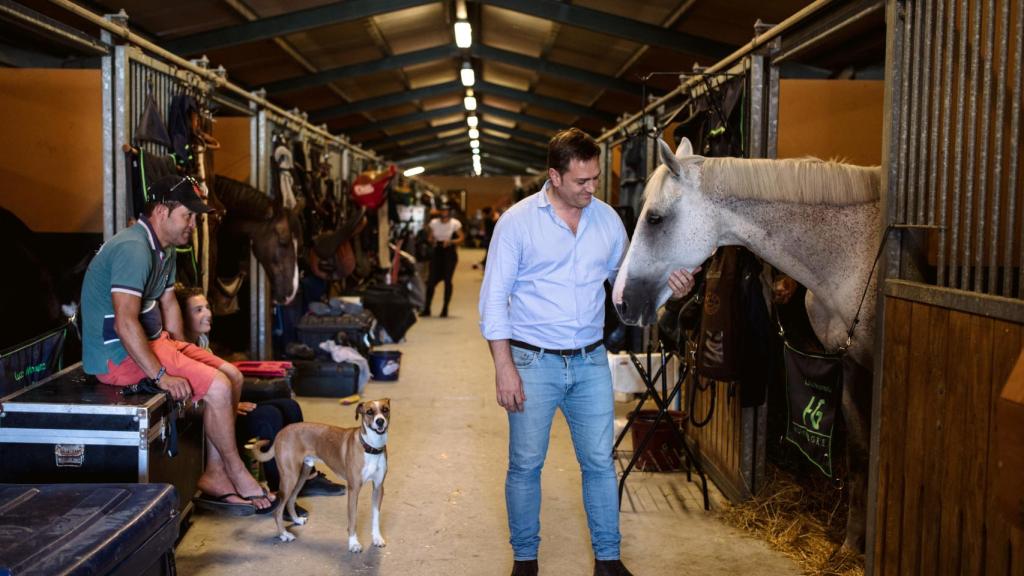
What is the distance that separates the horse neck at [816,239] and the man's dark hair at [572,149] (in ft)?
2.21

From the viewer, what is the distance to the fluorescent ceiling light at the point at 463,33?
32.5 feet

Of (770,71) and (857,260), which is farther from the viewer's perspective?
(770,71)

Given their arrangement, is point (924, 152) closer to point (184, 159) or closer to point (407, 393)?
point (184, 159)

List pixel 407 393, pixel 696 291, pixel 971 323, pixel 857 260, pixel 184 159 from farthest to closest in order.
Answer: pixel 407 393 < pixel 184 159 < pixel 696 291 < pixel 857 260 < pixel 971 323

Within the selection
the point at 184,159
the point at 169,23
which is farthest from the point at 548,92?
the point at 184,159

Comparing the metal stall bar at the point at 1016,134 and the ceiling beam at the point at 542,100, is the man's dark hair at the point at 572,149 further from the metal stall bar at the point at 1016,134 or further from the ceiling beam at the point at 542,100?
the ceiling beam at the point at 542,100

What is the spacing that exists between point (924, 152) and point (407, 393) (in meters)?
4.62

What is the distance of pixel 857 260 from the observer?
2.98 m

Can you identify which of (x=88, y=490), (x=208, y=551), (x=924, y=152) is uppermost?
(x=924, y=152)

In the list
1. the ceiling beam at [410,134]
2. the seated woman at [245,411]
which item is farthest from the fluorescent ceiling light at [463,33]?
the ceiling beam at [410,134]

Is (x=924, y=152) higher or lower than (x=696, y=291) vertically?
higher

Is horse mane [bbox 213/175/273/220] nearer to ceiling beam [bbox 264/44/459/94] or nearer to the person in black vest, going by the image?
the person in black vest

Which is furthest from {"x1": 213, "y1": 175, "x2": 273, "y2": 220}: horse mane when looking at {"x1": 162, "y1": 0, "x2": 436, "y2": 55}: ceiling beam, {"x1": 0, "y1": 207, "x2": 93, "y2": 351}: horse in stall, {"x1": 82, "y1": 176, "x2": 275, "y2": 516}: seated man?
{"x1": 162, "y1": 0, "x2": 436, "y2": 55}: ceiling beam

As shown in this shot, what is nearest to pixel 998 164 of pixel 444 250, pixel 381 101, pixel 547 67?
pixel 444 250
